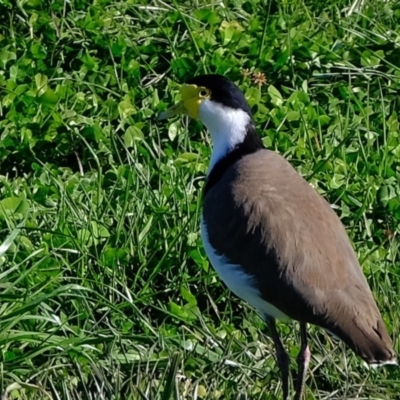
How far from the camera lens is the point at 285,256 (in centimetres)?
459

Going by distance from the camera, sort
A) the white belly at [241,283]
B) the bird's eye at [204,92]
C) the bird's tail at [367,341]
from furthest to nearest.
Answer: the bird's eye at [204,92] → the white belly at [241,283] → the bird's tail at [367,341]

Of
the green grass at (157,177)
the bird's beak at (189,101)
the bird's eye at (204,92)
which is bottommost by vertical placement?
the green grass at (157,177)

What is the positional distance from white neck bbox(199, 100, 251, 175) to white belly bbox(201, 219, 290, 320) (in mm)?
496

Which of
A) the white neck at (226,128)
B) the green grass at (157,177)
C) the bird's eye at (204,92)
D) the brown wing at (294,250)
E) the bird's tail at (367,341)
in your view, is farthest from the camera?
the bird's eye at (204,92)

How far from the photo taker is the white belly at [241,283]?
184 inches

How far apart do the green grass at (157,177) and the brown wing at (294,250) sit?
41 cm

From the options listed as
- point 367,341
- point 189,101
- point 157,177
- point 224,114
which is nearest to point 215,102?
point 224,114

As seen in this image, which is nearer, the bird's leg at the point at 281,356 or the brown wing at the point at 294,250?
the brown wing at the point at 294,250

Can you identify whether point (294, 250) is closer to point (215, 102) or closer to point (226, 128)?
point (226, 128)

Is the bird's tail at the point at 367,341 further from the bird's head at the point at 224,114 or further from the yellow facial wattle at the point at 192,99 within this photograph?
the yellow facial wattle at the point at 192,99

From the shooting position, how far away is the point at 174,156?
6.01 metres

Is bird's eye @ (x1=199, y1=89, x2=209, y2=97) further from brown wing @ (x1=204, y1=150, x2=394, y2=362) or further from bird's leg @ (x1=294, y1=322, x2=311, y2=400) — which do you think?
bird's leg @ (x1=294, y1=322, x2=311, y2=400)

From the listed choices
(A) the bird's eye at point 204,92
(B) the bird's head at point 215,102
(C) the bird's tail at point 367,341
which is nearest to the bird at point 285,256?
(C) the bird's tail at point 367,341

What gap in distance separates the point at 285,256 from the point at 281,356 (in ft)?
1.35
